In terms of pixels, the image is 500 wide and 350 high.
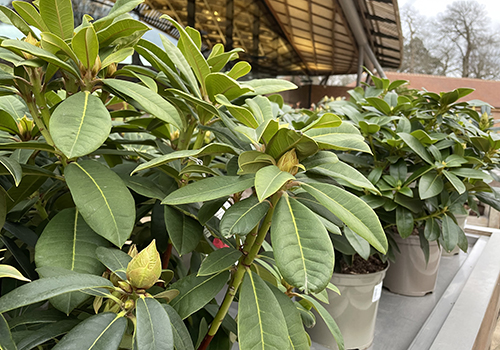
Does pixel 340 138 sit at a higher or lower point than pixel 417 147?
higher

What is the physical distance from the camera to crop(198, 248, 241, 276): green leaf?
0.50 metres

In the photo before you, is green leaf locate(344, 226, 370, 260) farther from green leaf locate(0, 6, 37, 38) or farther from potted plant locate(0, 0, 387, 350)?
green leaf locate(0, 6, 37, 38)

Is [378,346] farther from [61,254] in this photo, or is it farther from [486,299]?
[61,254]

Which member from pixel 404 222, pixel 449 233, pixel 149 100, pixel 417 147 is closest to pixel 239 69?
pixel 149 100

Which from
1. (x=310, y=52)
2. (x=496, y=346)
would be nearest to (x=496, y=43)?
(x=310, y=52)

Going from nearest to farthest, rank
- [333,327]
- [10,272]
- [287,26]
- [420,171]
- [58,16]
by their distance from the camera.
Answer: [10,272] < [58,16] < [333,327] < [420,171] < [287,26]

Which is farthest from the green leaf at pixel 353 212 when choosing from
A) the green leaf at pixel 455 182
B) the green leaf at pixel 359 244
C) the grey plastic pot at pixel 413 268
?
the grey plastic pot at pixel 413 268

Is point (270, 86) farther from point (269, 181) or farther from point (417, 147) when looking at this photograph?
point (417, 147)

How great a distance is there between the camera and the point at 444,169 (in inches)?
44.7

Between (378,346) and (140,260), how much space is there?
1.12m

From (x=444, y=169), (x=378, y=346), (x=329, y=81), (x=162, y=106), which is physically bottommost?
(x=329, y=81)

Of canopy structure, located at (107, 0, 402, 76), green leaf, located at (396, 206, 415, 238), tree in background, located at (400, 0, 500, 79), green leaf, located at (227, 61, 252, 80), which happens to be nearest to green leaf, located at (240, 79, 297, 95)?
green leaf, located at (227, 61, 252, 80)

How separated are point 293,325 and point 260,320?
0.08m

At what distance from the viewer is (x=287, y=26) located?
902 centimetres
